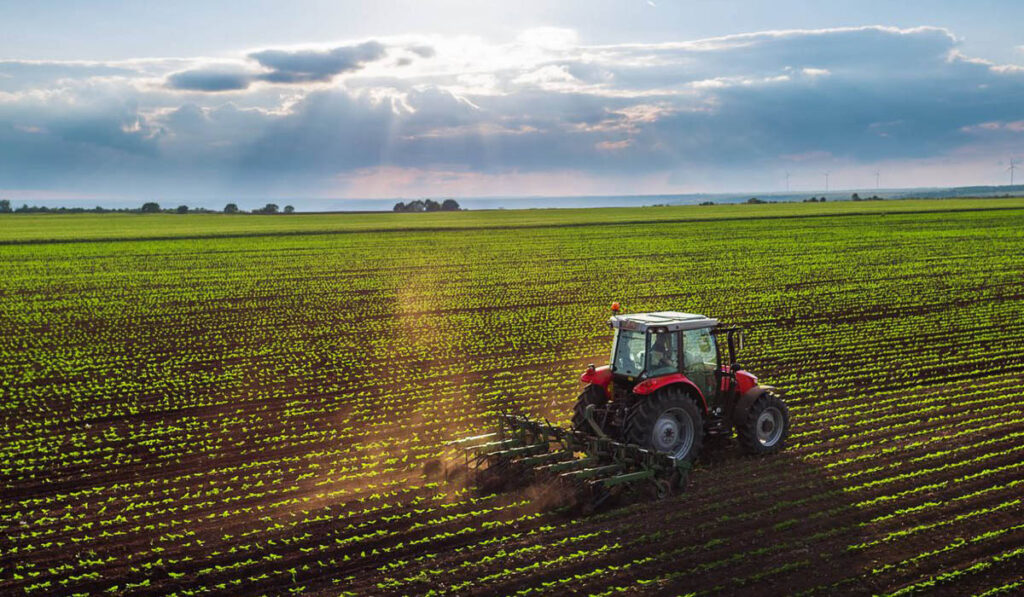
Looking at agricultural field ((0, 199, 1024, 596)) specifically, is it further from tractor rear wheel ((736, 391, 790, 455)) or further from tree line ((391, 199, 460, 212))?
tree line ((391, 199, 460, 212))

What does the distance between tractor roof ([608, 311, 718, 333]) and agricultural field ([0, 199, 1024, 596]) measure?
229cm

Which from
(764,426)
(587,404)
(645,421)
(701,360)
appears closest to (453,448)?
(587,404)

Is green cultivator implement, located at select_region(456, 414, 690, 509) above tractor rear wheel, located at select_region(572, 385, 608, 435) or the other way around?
the other way around

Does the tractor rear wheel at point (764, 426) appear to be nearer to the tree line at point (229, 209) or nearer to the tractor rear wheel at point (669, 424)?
the tractor rear wheel at point (669, 424)

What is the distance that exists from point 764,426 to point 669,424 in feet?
7.29

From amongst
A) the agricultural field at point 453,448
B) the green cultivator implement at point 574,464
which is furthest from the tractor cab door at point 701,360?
the green cultivator implement at point 574,464

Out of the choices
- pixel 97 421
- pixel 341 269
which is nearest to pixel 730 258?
pixel 341 269

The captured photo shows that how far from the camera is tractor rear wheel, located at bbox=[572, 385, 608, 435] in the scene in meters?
13.0

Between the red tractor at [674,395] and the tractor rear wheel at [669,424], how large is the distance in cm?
1

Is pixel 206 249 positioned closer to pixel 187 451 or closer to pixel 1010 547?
pixel 187 451

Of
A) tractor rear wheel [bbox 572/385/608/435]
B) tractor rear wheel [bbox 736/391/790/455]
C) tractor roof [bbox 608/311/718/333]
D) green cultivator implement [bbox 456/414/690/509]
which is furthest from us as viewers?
tractor rear wheel [bbox 736/391/790/455]

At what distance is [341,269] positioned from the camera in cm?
4903

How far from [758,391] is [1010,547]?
13.8 feet

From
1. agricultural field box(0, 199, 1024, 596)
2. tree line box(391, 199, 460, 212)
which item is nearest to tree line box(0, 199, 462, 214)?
tree line box(391, 199, 460, 212)
